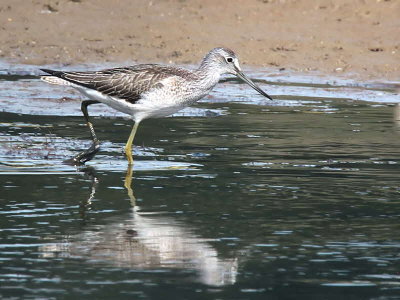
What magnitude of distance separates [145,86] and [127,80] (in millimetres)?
259

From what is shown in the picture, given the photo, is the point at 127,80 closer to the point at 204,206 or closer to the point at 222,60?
the point at 222,60

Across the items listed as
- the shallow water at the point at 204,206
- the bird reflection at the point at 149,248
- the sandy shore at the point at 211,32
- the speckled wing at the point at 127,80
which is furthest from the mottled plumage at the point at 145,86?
the sandy shore at the point at 211,32

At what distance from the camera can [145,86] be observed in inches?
457

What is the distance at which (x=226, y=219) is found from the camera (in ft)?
27.8

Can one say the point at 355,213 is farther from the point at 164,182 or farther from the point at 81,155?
the point at 81,155

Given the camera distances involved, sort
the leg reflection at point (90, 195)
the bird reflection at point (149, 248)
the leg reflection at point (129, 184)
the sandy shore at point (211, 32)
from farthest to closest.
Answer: the sandy shore at point (211, 32) → the leg reflection at point (129, 184) → the leg reflection at point (90, 195) → the bird reflection at point (149, 248)

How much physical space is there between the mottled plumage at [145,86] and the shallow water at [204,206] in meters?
0.52

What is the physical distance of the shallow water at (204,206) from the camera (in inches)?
263

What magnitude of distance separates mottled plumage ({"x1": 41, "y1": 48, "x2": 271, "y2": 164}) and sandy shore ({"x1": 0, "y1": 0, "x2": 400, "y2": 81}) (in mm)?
7559

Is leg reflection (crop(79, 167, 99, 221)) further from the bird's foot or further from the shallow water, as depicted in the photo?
the bird's foot

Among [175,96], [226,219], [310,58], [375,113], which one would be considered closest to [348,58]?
[310,58]

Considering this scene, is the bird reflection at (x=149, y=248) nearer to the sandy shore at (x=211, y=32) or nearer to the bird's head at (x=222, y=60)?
the bird's head at (x=222, y=60)

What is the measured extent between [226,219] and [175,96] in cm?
331

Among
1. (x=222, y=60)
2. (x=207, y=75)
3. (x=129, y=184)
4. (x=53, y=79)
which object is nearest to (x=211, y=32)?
(x=222, y=60)
